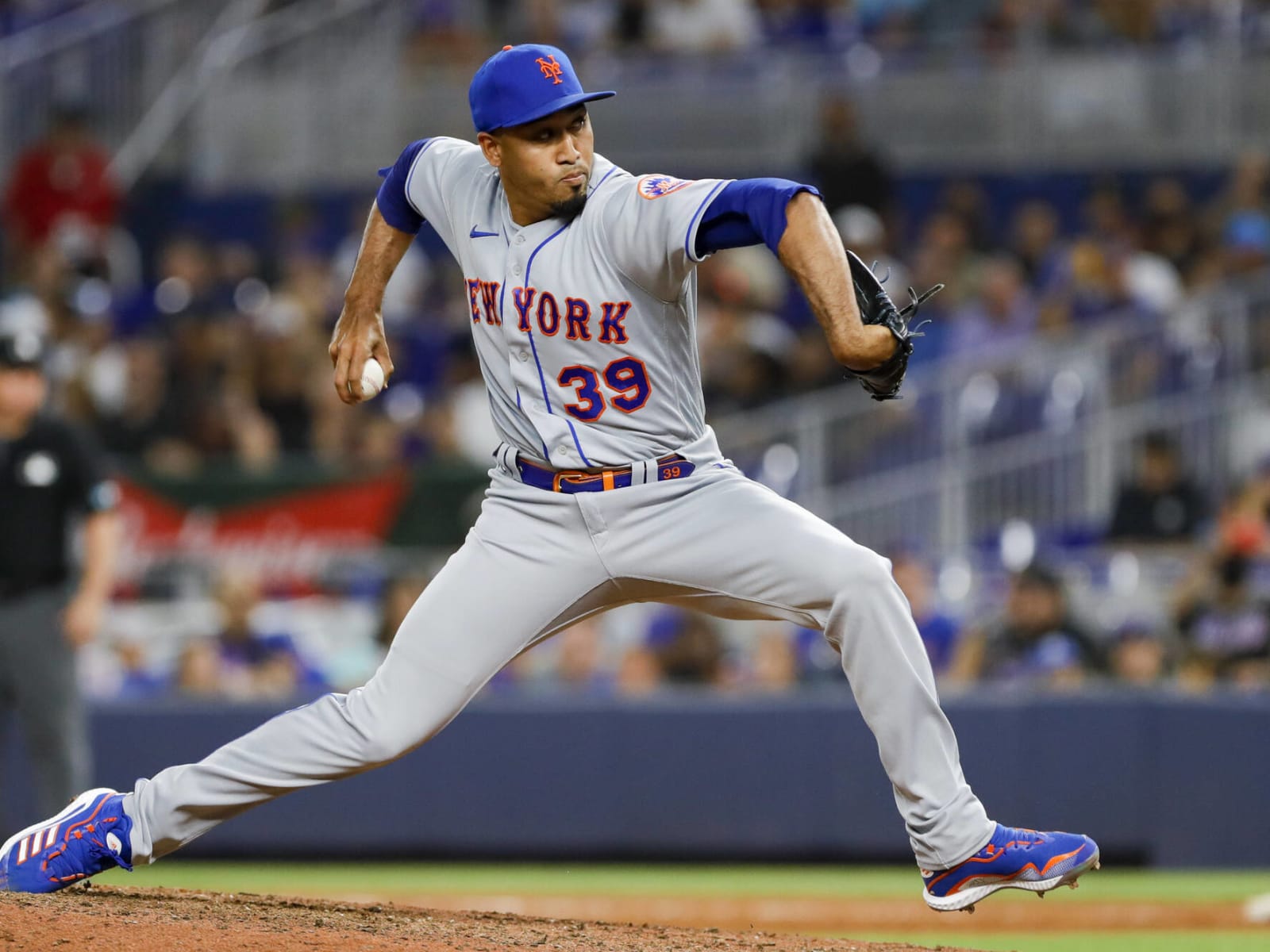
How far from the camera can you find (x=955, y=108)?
13469mm

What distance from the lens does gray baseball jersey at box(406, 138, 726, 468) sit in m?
4.12

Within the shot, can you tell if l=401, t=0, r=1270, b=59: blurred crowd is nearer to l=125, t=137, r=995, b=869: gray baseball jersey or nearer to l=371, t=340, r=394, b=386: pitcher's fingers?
l=371, t=340, r=394, b=386: pitcher's fingers

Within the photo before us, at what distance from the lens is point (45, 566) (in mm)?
6980

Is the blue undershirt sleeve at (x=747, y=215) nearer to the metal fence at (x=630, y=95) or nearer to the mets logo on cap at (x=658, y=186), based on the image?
the mets logo on cap at (x=658, y=186)

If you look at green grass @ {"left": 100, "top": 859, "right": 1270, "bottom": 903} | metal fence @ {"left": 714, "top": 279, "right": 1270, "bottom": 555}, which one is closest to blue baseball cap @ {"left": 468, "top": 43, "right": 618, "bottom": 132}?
green grass @ {"left": 100, "top": 859, "right": 1270, "bottom": 903}

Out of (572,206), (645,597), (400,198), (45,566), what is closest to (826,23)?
(45,566)

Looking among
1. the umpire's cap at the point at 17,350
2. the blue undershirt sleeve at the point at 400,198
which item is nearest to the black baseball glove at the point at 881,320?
the blue undershirt sleeve at the point at 400,198

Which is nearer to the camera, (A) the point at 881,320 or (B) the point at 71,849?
(A) the point at 881,320

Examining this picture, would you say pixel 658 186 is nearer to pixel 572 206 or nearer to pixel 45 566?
pixel 572 206

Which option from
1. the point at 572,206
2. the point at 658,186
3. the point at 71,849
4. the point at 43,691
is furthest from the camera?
the point at 43,691

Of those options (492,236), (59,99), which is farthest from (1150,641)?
(59,99)

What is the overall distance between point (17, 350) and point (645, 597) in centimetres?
352

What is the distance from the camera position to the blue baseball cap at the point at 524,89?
4141 mm

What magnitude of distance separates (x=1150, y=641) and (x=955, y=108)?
5.69 meters
